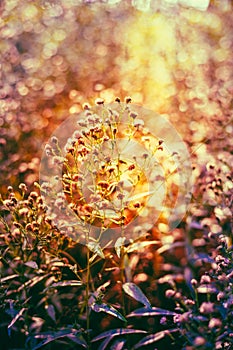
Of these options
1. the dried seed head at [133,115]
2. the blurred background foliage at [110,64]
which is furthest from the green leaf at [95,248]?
the blurred background foliage at [110,64]

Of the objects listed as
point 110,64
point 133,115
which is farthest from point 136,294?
point 110,64

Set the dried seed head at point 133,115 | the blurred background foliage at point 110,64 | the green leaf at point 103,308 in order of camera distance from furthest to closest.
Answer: the blurred background foliage at point 110,64
the dried seed head at point 133,115
the green leaf at point 103,308

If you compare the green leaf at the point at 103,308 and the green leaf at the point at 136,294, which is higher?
the green leaf at the point at 136,294

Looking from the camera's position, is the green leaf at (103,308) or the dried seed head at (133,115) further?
the dried seed head at (133,115)

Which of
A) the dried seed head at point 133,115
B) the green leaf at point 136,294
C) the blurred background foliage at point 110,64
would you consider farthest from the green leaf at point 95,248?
the blurred background foliage at point 110,64

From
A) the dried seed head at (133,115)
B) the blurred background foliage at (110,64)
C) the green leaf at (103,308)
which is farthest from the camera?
the blurred background foliage at (110,64)

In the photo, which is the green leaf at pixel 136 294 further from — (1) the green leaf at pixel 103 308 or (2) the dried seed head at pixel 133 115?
(2) the dried seed head at pixel 133 115

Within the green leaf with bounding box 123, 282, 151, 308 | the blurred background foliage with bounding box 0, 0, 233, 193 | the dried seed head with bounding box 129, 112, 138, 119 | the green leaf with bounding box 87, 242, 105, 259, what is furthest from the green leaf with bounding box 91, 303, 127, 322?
the blurred background foliage with bounding box 0, 0, 233, 193

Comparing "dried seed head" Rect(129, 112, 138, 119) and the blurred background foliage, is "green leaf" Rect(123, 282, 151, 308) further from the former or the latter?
the blurred background foliage

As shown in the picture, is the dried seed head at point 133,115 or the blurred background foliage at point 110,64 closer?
the dried seed head at point 133,115

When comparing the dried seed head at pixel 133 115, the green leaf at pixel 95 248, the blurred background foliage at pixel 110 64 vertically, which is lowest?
the blurred background foliage at pixel 110 64

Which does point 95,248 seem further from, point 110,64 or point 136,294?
point 110,64
